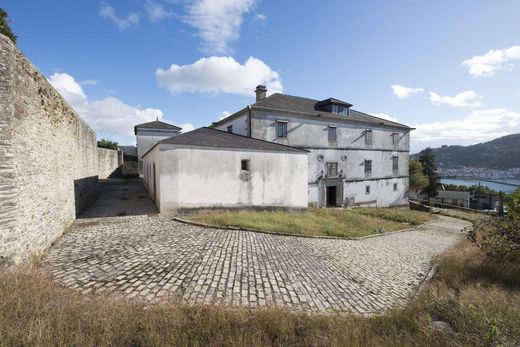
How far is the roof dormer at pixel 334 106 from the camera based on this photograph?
859 inches

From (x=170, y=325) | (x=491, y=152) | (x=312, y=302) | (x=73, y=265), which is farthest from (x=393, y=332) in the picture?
(x=491, y=152)

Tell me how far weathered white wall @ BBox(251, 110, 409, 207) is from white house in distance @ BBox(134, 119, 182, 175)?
56.9 ft

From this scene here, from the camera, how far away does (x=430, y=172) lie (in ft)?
131

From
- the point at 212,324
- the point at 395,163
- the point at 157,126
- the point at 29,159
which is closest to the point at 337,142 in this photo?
the point at 395,163

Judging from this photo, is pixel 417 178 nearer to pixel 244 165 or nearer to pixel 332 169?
pixel 332 169

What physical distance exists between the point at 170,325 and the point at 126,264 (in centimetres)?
315

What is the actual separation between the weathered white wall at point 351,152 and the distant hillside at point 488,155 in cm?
14831

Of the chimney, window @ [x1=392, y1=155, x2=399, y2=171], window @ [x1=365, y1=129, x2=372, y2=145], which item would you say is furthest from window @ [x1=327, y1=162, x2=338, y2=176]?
the chimney

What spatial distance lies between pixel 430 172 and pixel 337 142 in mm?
28832

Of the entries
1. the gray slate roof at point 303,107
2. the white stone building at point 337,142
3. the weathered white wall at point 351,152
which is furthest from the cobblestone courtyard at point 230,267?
the gray slate roof at point 303,107

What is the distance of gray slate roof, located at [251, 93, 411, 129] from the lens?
1934cm

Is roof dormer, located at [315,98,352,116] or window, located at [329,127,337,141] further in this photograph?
roof dormer, located at [315,98,352,116]

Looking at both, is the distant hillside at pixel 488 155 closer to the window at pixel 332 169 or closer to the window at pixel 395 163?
the window at pixel 395 163

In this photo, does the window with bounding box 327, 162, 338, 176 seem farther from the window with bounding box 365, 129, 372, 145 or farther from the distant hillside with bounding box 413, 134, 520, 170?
the distant hillside with bounding box 413, 134, 520, 170
